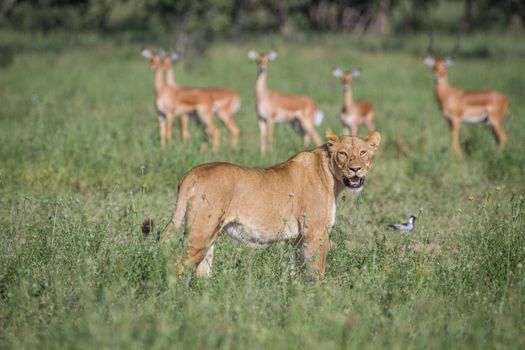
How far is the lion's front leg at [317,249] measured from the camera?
5758 mm

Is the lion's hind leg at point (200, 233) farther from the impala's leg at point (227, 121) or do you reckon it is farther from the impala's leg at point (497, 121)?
the impala's leg at point (497, 121)

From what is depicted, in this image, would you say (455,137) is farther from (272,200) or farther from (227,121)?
(272,200)

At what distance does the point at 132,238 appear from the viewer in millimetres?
5609

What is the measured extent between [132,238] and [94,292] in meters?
0.65

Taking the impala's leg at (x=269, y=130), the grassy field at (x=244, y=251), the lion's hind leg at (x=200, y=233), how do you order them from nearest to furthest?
1. the grassy field at (x=244, y=251)
2. the lion's hind leg at (x=200, y=233)
3. the impala's leg at (x=269, y=130)

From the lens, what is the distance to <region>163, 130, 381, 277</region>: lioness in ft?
17.8

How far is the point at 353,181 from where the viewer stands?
6.01m

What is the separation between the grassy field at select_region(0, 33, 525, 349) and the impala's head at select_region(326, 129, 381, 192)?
512 millimetres

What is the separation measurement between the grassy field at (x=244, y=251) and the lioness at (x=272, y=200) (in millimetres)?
176

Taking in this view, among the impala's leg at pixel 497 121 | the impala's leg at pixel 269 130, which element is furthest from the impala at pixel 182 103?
the impala's leg at pixel 497 121

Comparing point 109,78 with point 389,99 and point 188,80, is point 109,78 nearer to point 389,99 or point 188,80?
point 188,80

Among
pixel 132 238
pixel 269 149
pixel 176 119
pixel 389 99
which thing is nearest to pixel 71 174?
pixel 269 149

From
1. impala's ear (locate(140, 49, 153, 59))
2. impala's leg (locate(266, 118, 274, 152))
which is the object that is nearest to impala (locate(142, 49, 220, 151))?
impala's leg (locate(266, 118, 274, 152))

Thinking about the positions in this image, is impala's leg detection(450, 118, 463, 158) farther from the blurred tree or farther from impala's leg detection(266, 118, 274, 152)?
the blurred tree
